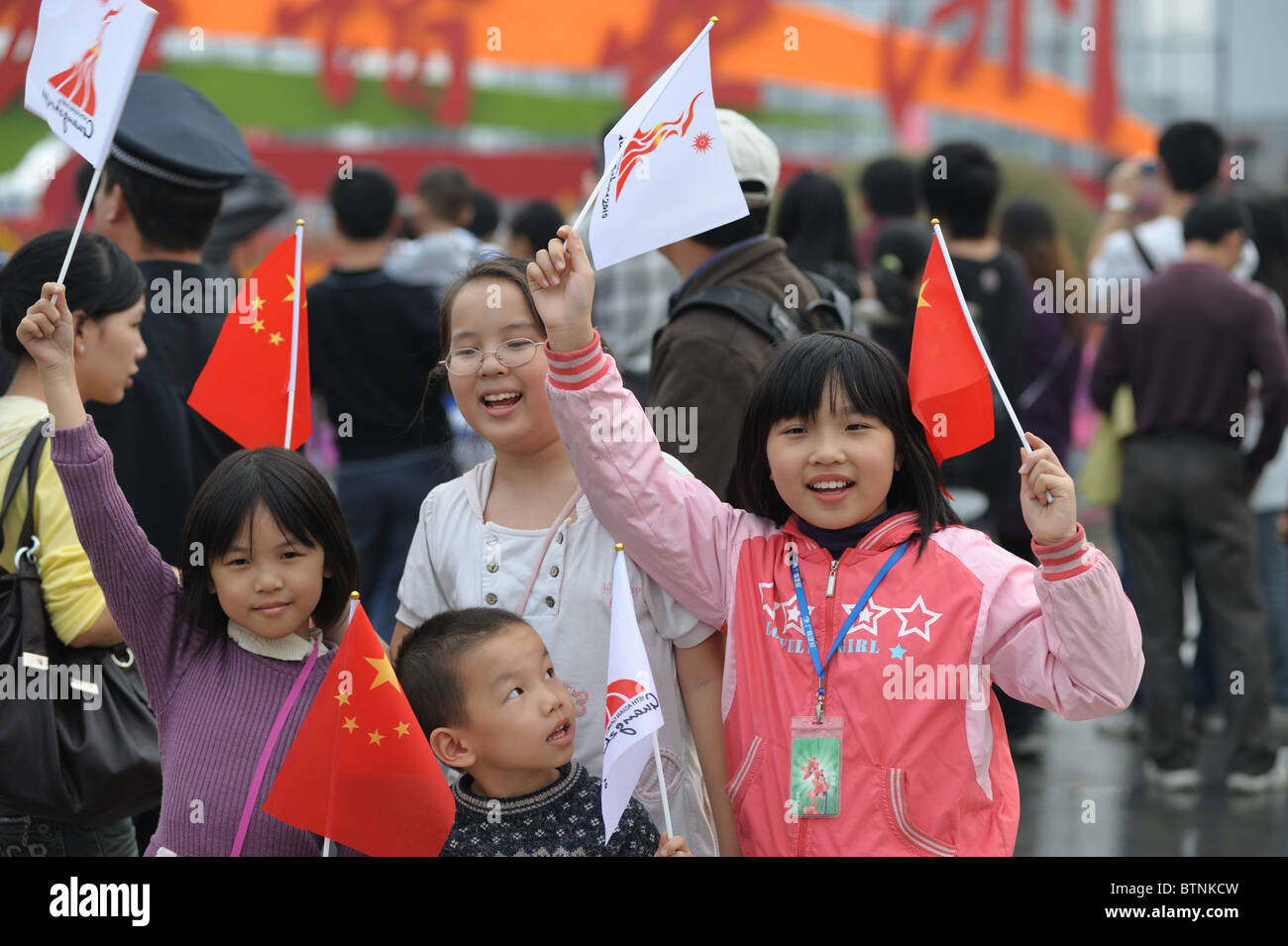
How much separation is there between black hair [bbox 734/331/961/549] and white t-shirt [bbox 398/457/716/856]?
0.32 m

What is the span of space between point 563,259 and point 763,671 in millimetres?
770

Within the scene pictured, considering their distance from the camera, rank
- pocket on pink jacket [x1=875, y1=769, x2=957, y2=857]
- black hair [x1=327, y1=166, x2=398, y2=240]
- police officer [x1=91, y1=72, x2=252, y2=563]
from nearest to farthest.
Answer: pocket on pink jacket [x1=875, y1=769, x2=957, y2=857] → police officer [x1=91, y1=72, x2=252, y2=563] → black hair [x1=327, y1=166, x2=398, y2=240]

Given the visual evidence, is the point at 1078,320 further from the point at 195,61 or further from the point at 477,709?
the point at 195,61

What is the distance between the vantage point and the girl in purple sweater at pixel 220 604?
8.50ft

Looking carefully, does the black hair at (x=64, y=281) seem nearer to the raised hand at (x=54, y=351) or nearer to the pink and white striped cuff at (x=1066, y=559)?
the raised hand at (x=54, y=351)

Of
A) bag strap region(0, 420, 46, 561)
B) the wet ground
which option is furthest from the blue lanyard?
the wet ground

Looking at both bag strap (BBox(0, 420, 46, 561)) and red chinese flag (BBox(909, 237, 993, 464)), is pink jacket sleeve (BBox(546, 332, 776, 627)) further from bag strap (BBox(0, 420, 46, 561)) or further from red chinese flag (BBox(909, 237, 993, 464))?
bag strap (BBox(0, 420, 46, 561))

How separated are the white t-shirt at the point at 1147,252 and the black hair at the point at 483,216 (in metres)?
2.86

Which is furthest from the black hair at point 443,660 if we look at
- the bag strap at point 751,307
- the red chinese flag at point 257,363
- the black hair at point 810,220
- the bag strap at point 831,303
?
the black hair at point 810,220

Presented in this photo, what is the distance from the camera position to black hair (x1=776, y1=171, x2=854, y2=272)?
5141 millimetres

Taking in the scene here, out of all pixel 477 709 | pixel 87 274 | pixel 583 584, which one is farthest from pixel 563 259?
pixel 87 274

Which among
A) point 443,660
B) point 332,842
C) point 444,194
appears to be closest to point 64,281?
point 443,660

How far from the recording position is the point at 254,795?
8.49 ft

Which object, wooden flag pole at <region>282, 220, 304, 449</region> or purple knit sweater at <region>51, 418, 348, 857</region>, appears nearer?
purple knit sweater at <region>51, 418, 348, 857</region>
